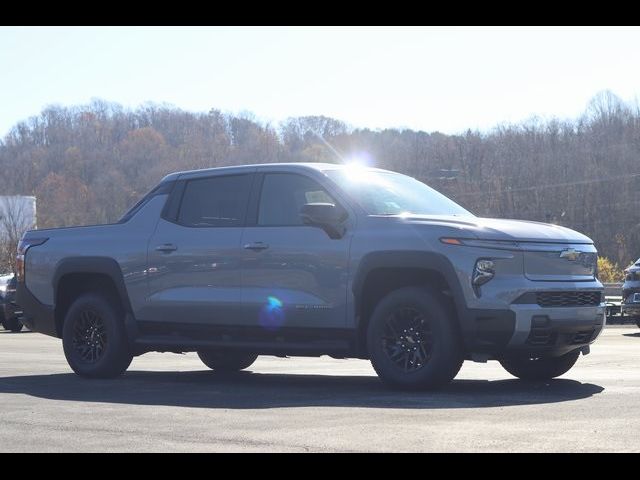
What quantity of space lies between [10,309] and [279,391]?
689 inches

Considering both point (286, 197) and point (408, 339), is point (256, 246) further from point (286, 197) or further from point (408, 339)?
point (408, 339)

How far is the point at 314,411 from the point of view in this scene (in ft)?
29.1


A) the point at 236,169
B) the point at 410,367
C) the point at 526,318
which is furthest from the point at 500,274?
the point at 236,169

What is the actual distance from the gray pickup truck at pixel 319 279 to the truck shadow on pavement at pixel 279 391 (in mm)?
292

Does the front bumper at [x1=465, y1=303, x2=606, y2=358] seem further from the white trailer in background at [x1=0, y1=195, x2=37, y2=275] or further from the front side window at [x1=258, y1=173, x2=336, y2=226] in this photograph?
the white trailer in background at [x1=0, y1=195, x2=37, y2=275]

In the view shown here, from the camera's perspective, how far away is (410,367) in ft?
33.6

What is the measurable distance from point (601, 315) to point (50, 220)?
4073 inches

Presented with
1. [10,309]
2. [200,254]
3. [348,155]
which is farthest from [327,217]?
[348,155]

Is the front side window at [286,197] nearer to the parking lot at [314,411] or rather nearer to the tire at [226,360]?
the parking lot at [314,411]

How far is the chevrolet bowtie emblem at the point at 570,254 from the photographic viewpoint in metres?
10.5

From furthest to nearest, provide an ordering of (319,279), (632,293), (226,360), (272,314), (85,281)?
(632,293) < (226,360) < (85,281) < (272,314) < (319,279)

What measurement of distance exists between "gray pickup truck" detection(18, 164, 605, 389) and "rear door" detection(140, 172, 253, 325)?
13mm

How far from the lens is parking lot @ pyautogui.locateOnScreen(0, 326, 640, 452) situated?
7148mm
